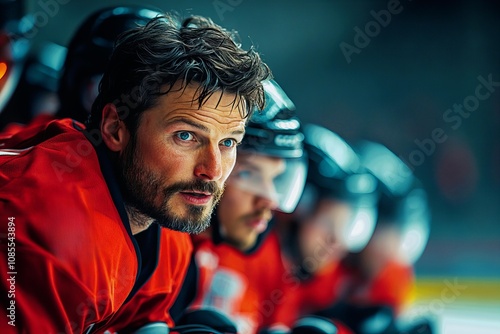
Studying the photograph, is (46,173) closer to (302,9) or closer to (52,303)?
(52,303)

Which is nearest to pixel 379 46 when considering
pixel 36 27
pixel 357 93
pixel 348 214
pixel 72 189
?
pixel 357 93

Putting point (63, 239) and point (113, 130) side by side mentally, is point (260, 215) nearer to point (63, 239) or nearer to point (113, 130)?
point (113, 130)

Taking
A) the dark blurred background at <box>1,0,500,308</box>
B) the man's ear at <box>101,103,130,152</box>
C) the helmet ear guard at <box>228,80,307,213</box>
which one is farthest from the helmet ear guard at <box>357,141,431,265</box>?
the man's ear at <box>101,103,130,152</box>

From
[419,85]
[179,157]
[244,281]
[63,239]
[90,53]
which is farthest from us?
[419,85]

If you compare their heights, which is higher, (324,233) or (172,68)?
(172,68)

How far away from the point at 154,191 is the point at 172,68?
0.62 ft

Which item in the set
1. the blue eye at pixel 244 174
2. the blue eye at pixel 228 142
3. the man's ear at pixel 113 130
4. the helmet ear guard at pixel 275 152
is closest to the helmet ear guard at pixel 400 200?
the helmet ear guard at pixel 275 152

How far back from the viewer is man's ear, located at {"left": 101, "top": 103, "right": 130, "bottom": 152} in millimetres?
987

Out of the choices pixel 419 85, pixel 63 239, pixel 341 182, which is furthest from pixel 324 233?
pixel 63 239

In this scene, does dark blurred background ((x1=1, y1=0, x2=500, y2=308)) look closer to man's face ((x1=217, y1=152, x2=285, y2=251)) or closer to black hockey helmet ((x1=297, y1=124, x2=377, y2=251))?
black hockey helmet ((x1=297, y1=124, x2=377, y2=251))

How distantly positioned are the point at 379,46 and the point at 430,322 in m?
0.66

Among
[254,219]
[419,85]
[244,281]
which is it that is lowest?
[244,281]

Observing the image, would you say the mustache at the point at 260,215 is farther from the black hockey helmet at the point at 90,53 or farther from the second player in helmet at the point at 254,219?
the black hockey helmet at the point at 90,53

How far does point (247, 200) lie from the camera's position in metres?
1.25
